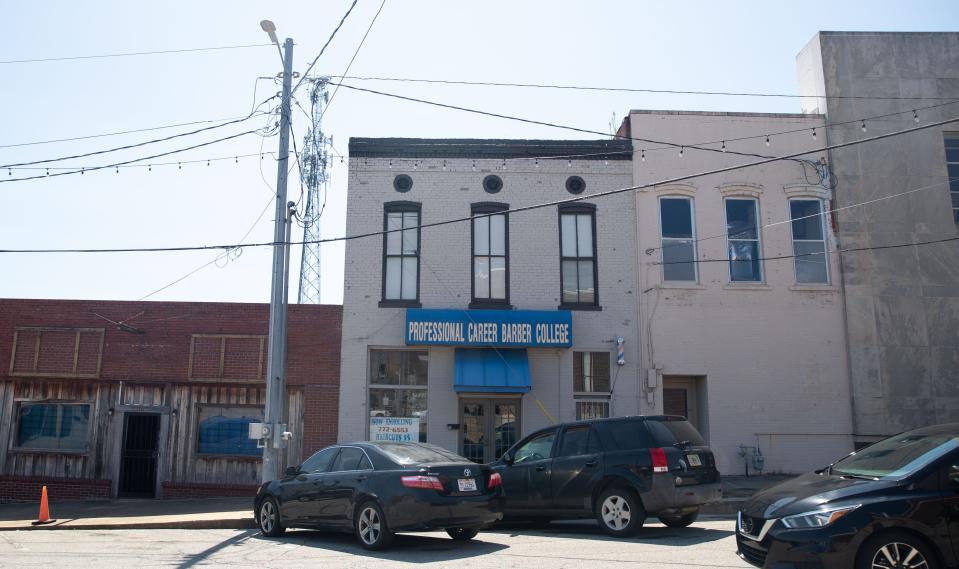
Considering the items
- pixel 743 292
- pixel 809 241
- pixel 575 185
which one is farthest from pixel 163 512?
pixel 809 241

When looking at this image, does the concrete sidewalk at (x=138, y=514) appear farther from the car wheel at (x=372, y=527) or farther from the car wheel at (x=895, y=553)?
the car wheel at (x=895, y=553)

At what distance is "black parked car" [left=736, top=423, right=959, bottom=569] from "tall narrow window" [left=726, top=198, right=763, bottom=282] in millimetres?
11812

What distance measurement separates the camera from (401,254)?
1880 centimetres

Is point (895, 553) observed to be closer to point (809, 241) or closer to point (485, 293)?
point (485, 293)

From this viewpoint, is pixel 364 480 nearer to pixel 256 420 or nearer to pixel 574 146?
pixel 256 420

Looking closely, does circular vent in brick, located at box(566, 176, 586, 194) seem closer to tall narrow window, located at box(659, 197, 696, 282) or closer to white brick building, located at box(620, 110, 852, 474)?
white brick building, located at box(620, 110, 852, 474)

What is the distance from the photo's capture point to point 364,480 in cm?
1041

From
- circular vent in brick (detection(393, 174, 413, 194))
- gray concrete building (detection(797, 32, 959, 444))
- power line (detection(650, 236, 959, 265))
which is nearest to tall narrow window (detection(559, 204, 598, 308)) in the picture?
power line (detection(650, 236, 959, 265))

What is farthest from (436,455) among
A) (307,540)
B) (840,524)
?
(840,524)

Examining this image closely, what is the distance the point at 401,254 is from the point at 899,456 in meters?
12.9

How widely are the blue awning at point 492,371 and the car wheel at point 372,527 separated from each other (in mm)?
7043

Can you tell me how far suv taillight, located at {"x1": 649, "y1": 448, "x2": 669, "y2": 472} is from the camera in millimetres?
10711

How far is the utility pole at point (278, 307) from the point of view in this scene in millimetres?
13805

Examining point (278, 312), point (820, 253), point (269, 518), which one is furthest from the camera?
point (820, 253)
